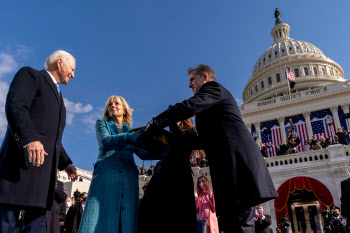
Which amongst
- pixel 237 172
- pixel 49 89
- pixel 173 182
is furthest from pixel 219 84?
pixel 49 89

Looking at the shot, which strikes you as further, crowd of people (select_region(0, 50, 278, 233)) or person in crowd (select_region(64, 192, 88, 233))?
person in crowd (select_region(64, 192, 88, 233))

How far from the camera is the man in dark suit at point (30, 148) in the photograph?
2.26 meters

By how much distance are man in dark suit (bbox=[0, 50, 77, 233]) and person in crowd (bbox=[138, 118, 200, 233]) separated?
3.43 feet

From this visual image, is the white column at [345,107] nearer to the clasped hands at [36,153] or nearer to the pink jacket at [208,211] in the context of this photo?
the pink jacket at [208,211]

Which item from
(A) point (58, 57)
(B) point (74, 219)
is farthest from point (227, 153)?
(B) point (74, 219)

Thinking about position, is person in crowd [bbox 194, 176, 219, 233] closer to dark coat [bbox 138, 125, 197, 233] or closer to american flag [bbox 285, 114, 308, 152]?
dark coat [bbox 138, 125, 197, 233]

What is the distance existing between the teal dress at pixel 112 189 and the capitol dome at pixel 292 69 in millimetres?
51228

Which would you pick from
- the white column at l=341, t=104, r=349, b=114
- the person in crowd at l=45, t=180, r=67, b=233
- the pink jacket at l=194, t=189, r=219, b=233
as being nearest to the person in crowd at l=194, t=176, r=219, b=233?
the pink jacket at l=194, t=189, r=219, b=233

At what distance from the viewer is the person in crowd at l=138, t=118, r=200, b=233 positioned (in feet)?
10.2

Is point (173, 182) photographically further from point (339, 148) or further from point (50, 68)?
point (339, 148)

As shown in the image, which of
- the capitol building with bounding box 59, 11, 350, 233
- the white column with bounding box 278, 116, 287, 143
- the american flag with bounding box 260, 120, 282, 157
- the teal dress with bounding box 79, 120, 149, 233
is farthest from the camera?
the white column with bounding box 278, 116, 287, 143

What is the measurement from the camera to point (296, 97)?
35.3 metres

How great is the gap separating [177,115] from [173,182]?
2.65ft

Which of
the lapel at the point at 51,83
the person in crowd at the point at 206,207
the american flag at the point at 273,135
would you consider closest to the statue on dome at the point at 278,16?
the american flag at the point at 273,135
